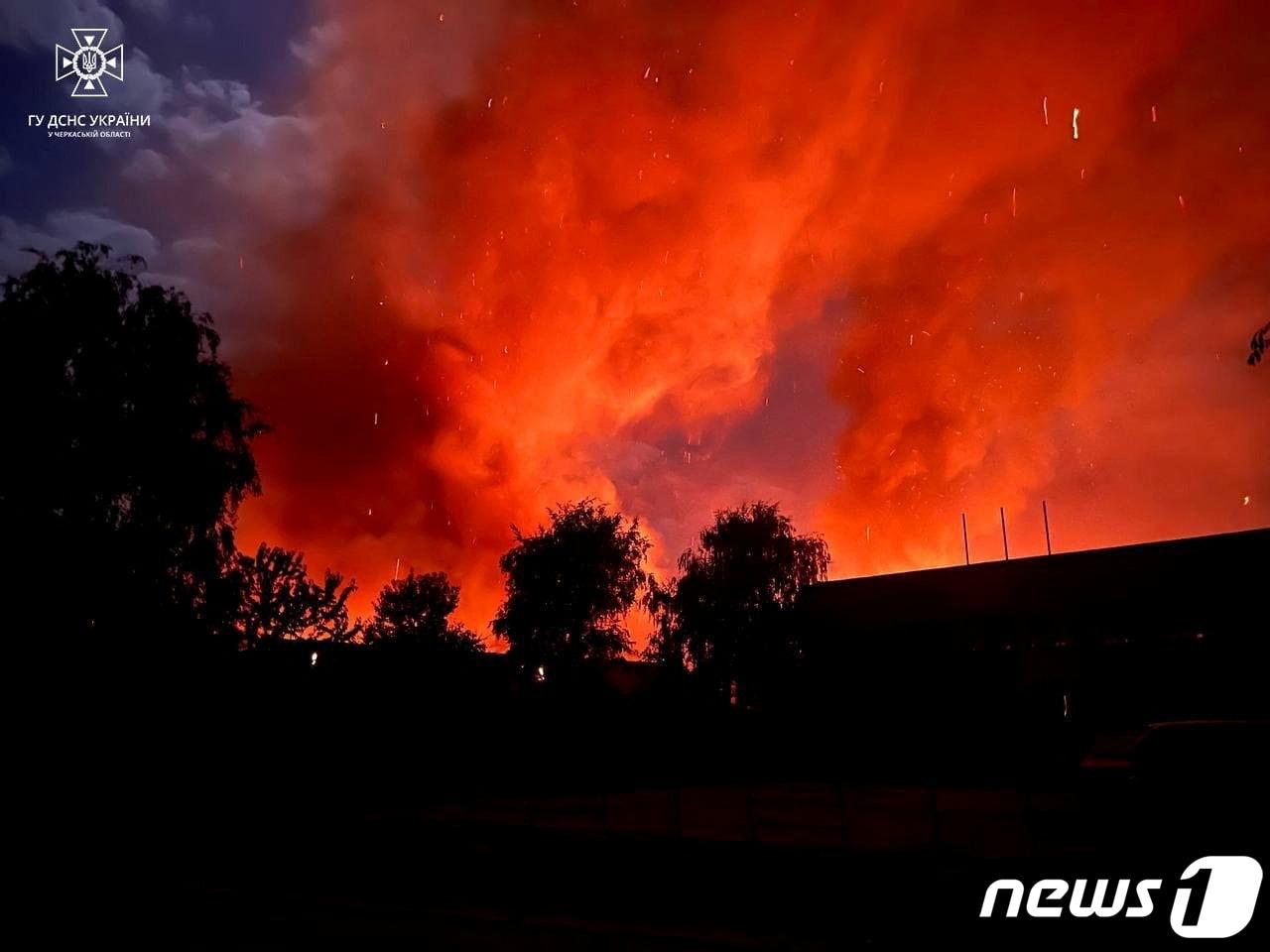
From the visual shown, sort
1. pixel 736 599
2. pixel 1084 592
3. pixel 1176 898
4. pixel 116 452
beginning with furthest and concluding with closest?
pixel 736 599 < pixel 1084 592 < pixel 116 452 < pixel 1176 898

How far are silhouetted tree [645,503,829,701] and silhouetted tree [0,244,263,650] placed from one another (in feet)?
106

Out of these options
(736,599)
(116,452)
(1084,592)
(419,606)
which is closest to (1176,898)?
(1084,592)

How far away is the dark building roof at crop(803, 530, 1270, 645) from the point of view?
26641mm

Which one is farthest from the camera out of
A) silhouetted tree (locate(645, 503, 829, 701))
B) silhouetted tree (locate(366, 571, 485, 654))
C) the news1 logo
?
silhouetted tree (locate(366, 571, 485, 654))

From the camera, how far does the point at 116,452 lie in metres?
25.8

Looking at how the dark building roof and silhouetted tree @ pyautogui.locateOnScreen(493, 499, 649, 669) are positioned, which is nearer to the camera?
the dark building roof

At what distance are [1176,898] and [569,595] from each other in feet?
166

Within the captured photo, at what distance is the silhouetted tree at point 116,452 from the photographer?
24.2 m

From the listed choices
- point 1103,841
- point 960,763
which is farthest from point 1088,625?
point 1103,841

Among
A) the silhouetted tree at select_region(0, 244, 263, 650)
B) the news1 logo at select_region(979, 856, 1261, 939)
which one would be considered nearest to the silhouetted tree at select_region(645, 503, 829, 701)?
the silhouetted tree at select_region(0, 244, 263, 650)

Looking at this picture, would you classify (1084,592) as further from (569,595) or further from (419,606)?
(419,606)

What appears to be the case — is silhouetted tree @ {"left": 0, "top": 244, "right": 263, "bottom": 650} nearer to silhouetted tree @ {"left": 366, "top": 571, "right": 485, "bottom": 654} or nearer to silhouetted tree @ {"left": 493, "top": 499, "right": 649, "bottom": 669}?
silhouetted tree @ {"left": 493, "top": 499, "right": 649, "bottom": 669}

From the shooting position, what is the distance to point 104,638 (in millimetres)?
23297

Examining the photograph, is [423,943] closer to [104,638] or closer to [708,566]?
[104,638]
